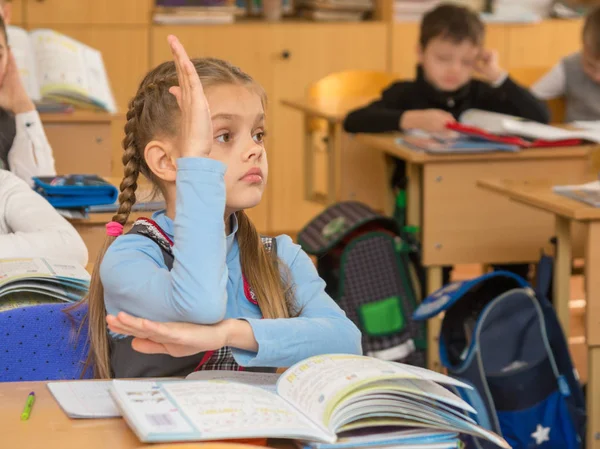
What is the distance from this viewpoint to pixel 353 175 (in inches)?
152

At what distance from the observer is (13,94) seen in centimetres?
280

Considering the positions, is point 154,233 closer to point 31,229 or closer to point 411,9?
point 31,229

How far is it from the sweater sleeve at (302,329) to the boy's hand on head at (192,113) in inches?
8.2

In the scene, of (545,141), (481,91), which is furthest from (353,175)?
(545,141)

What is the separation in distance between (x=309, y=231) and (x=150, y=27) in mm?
2067

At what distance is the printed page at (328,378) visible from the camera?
989 millimetres

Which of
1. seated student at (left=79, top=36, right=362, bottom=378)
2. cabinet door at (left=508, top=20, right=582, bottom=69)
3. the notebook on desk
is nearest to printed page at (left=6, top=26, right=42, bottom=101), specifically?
the notebook on desk

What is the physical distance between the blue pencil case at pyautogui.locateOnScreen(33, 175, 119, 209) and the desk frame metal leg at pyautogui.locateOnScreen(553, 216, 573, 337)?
1.08 meters

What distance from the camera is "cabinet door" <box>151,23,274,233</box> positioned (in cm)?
496

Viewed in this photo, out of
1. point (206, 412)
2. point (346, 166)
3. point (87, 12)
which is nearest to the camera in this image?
point (206, 412)

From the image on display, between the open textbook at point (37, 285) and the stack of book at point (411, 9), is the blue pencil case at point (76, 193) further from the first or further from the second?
the stack of book at point (411, 9)

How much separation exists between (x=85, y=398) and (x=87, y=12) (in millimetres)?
4003

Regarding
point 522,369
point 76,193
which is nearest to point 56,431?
point 76,193

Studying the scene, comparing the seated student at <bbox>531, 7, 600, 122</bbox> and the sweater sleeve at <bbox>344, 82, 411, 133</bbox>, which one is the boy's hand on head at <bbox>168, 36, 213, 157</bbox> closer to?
the sweater sleeve at <bbox>344, 82, 411, 133</bbox>
